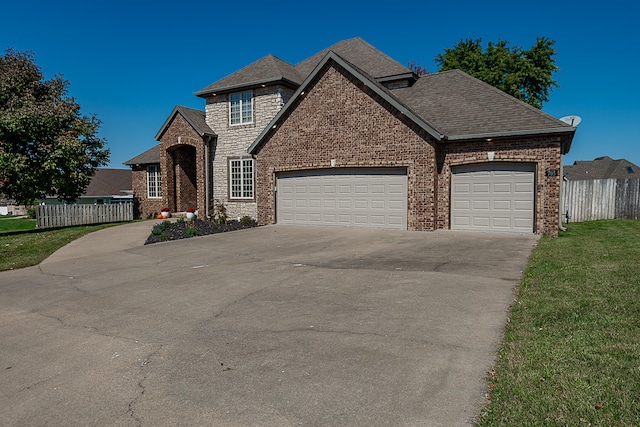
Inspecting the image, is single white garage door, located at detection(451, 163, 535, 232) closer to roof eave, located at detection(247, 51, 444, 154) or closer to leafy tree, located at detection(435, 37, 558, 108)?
roof eave, located at detection(247, 51, 444, 154)

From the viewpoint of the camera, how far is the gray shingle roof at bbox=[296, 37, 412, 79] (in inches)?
786

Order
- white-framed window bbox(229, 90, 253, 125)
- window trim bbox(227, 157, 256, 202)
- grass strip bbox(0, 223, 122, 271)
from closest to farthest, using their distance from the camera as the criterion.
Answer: grass strip bbox(0, 223, 122, 271), window trim bbox(227, 157, 256, 202), white-framed window bbox(229, 90, 253, 125)

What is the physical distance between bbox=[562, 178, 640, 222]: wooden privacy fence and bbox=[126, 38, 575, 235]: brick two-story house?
16.9ft

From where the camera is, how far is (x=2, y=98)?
66.8 ft

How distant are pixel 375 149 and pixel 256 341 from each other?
39.6 feet

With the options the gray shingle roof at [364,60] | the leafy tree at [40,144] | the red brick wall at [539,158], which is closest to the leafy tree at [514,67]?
the gray shingle roof at [364,60]

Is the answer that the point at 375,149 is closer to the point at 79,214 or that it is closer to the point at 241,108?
the point at 241,108

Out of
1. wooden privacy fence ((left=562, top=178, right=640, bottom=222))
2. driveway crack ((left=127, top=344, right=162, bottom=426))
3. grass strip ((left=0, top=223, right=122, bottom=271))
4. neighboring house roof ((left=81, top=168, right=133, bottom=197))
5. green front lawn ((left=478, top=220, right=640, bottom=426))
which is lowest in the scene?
grass strip ((left=0, top=223, right=122, bottom=271))

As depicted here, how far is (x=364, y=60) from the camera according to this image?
21.7 meters

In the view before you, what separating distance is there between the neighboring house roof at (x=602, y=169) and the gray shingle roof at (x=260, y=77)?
113ft

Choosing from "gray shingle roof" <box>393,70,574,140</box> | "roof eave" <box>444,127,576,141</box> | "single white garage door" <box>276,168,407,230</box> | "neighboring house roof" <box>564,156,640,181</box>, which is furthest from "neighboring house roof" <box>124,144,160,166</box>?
"neighboring house roof" <box>564,156,640,181</box>

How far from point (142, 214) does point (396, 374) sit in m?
25.6

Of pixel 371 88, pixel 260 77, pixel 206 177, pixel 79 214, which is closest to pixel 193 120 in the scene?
pixel 206 177

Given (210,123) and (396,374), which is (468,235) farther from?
(210,123)
